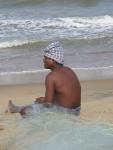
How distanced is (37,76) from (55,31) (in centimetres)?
638

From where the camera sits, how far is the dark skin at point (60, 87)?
208 inches

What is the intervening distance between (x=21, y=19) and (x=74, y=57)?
730 cm

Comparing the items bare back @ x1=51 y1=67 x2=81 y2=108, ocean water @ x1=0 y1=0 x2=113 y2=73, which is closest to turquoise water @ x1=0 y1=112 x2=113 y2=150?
bare back @ x1=51 y1=67 x2=81 y2=108

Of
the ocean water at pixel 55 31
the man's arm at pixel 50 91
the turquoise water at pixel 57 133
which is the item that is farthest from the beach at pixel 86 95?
the turquoise water at pixel 57 133

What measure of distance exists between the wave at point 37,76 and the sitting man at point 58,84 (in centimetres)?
346

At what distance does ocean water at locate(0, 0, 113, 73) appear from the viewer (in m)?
10.7

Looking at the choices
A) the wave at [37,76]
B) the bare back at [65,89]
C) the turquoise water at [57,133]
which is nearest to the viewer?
the turquoise water at [57,133]

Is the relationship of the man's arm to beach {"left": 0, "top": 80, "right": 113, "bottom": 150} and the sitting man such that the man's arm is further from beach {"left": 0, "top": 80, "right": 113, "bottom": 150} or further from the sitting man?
beach {"left": 0, "top": 80, "right": 113, "bottom": 150}

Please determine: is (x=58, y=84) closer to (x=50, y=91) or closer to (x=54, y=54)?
(x=50, y=91)

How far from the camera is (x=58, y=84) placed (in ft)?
17.5

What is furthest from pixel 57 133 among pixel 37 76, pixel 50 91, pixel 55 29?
pixel 55 29

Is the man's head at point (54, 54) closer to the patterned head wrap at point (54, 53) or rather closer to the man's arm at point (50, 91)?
the patterned head wrap at point (54, 53)

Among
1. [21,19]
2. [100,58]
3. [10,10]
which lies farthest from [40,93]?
[10,10]

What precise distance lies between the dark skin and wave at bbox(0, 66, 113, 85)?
344 centimetres
